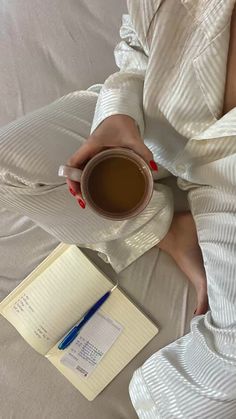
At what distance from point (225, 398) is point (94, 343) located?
323mm

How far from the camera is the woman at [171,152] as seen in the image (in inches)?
28.8

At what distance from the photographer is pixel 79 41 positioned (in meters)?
1.20

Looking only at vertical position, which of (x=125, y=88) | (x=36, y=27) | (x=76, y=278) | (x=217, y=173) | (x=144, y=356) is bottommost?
(x=144, y=356)

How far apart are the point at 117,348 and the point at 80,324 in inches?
3.8

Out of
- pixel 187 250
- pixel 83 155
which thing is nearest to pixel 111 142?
pixel 83 155

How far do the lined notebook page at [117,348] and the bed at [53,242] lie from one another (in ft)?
0.05

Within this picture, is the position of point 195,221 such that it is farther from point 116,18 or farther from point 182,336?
point 116,18

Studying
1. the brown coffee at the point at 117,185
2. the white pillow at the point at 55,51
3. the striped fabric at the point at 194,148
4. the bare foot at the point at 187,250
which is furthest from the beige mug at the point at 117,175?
the white pillow at the point at 55,51

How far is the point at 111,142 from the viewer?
0.76 m

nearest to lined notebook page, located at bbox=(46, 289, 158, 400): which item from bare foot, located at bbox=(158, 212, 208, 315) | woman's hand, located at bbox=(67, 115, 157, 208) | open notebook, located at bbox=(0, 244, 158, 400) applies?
open notebook, located at bbox=(0, 244, 158, 400)

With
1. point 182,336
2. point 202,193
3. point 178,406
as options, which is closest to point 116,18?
point 202,193

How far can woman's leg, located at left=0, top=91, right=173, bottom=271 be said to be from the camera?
84 cm

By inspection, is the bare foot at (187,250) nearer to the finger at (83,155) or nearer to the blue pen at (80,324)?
the blue pen at (80,324)

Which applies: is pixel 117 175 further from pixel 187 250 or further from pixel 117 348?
pixel 117 348
